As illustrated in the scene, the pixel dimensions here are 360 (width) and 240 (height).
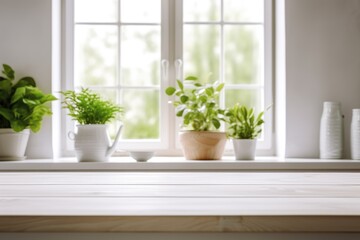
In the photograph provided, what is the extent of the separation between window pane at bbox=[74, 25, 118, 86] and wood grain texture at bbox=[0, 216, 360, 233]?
2.04 m

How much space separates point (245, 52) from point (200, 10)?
1.23 ft

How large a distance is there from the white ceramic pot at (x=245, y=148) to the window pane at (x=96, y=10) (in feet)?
3.45

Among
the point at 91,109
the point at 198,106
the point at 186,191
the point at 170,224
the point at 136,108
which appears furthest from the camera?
the point at 136,108

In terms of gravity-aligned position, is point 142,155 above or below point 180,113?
below

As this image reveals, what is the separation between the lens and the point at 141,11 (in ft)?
9.72

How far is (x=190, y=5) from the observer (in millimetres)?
2959

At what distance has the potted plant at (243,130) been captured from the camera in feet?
8.67

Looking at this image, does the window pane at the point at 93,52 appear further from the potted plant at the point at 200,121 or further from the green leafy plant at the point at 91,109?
the potted plant at the point at 200,121

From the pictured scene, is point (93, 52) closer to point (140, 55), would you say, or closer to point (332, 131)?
point (140, 55)

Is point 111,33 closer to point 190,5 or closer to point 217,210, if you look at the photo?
point 190,5

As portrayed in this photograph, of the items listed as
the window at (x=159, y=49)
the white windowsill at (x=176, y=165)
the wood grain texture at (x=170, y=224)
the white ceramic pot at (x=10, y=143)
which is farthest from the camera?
the window at (x=159, y=49)

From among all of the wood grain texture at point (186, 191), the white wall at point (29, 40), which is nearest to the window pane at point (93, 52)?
the white wall at point (29, 40)

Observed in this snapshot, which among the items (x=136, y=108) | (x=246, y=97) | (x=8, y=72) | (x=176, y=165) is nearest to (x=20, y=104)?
(x=8, y=72)

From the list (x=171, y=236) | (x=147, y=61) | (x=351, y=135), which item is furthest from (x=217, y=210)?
(x=147, y=61)
